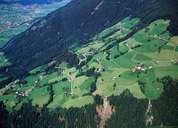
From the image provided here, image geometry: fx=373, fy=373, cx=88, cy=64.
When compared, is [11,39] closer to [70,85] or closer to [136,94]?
[70,85]

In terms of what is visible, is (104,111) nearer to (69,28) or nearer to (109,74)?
(109,74)

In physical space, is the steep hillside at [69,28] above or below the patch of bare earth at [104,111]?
above

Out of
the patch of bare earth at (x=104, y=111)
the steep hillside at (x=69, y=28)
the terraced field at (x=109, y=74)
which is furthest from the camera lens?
the steep hillside at (x=69, y=28)

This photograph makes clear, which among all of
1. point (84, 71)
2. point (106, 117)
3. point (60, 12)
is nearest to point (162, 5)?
point (84, 71)

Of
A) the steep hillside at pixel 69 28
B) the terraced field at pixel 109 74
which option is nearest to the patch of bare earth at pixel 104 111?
the terraced field at pixel 109 74

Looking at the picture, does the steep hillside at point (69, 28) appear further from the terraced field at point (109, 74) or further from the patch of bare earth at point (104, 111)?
the patch of bare earth at point (104, 111)

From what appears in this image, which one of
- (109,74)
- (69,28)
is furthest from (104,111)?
(69,28)

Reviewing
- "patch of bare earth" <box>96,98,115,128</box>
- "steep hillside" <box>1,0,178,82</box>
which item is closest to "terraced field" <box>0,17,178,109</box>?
"patch of bare earth" <box>96,98,115,128</box>
